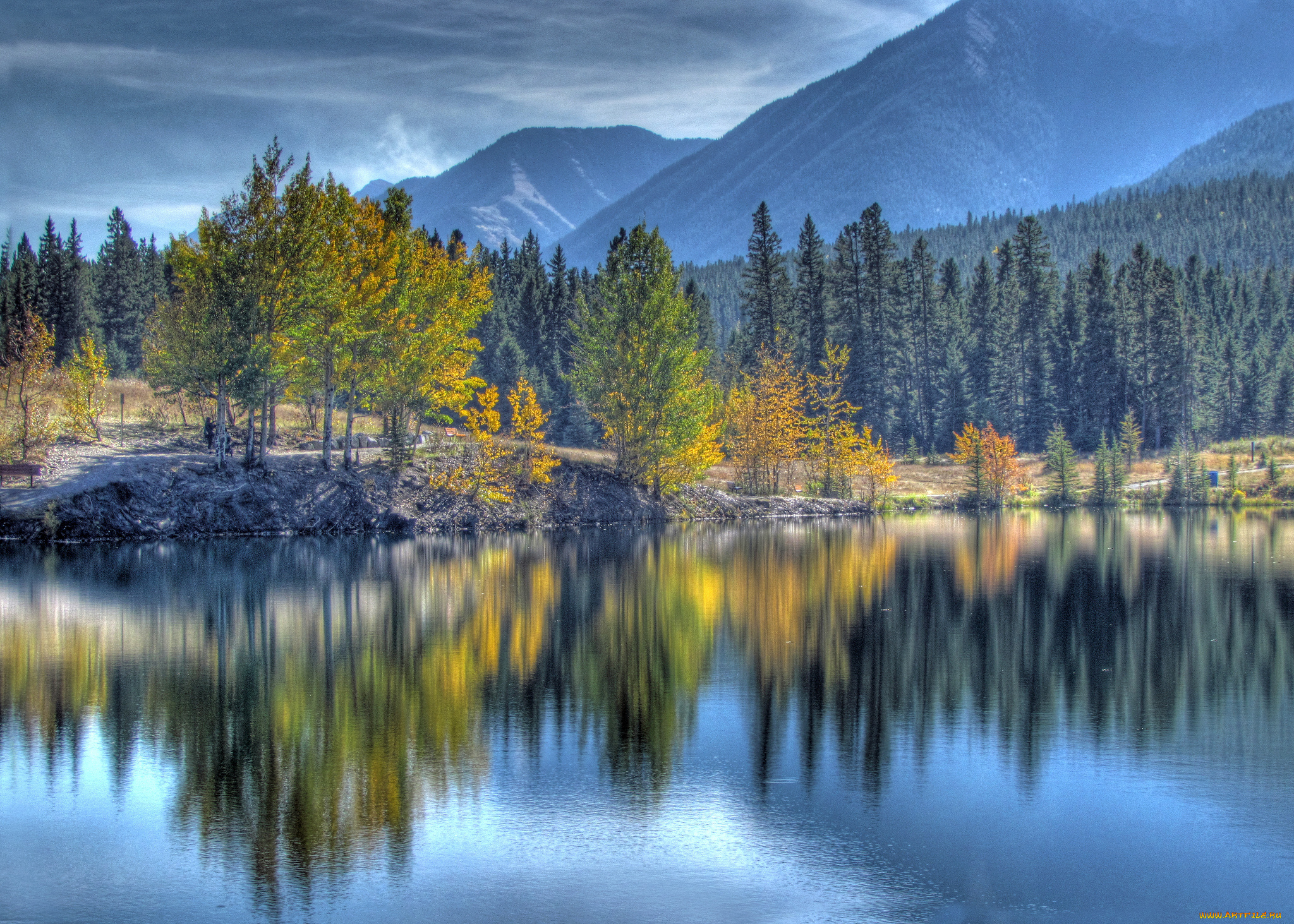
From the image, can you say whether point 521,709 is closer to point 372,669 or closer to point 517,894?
point 372,669

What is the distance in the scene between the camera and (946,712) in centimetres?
1614

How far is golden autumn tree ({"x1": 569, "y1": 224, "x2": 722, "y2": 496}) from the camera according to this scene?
190 feet

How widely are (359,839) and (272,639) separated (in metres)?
11.9

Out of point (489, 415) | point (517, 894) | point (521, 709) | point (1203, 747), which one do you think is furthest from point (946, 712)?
point (489, 415)

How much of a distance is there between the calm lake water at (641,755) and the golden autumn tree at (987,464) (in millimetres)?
46845

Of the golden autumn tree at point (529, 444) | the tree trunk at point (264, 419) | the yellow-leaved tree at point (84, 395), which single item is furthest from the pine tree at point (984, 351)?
the yellow-leaved tree at point (84, 395)

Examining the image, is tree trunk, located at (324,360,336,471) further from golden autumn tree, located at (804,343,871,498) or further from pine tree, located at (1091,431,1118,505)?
pine tree, located at (1091,431,1118,505)

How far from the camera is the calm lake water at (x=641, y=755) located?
9.83m

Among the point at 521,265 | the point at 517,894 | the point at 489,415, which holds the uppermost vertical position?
the point at 521,265

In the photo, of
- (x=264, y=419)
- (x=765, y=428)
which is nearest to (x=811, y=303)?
(x=765, y=428)

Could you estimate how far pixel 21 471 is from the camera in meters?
43.2

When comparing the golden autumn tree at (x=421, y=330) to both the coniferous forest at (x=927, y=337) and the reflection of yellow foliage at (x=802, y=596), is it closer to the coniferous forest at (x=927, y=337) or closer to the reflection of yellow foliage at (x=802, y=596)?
the reflection of yellow foliage at (x=802, y=596)

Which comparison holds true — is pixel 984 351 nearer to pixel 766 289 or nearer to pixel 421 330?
pixel 766 289

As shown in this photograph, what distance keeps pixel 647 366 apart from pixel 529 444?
8322 mm
